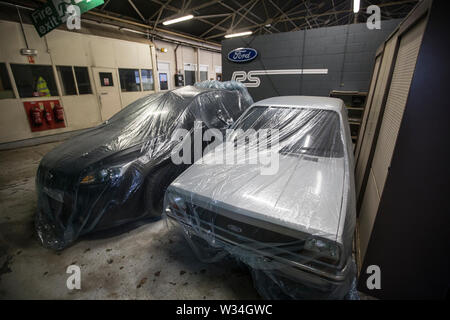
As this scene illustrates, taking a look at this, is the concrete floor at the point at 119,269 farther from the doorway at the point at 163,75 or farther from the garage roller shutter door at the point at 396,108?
the doorway at the point at 163,75

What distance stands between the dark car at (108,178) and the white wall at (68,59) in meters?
4.13

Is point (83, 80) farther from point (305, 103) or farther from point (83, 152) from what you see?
point (305, 103)

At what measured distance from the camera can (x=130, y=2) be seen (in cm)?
606

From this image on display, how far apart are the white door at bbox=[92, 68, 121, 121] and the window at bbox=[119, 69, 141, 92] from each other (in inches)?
12.6

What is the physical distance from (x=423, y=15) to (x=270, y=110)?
1397 millimetres

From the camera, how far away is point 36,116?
5141 mm

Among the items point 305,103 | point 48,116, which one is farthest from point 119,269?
point 48,116

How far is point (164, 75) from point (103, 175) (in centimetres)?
890

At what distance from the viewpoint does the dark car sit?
196 cm

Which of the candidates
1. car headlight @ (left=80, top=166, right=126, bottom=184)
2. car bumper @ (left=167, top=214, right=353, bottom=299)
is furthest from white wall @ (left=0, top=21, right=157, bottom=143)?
car bumper @ (left=167, top=214, right=353, bottom=299)

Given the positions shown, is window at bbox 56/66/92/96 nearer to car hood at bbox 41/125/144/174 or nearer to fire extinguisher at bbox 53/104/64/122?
fire extinguisher at bbox 53/104/64/122

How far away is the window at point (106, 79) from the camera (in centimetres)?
647

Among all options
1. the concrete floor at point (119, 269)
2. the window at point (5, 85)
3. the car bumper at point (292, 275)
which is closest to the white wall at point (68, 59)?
the window at point (5, 85)
